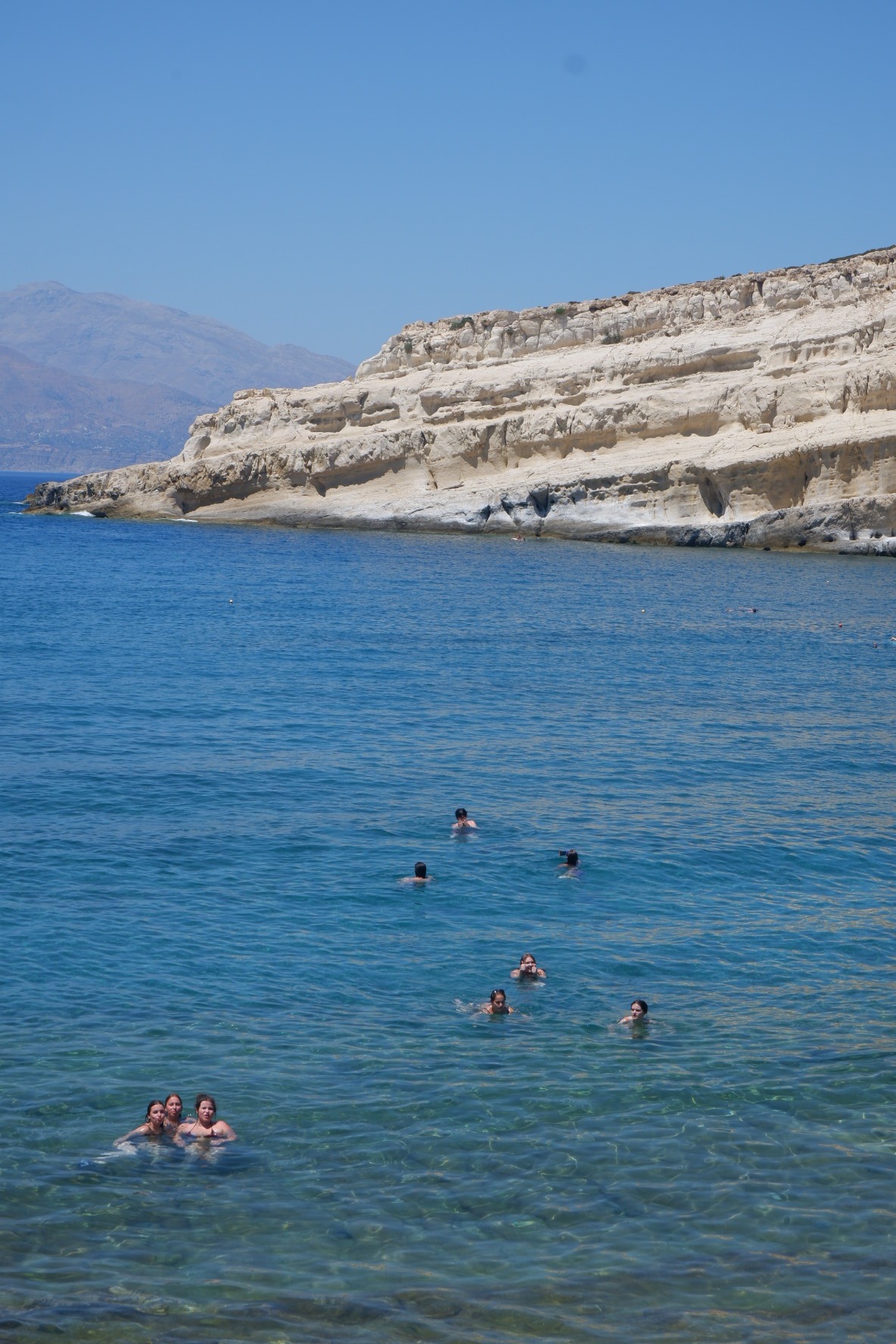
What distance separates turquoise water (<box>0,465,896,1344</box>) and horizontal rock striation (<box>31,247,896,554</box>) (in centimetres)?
3278

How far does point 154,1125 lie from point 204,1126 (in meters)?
0.48

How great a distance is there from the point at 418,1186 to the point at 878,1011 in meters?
6.82

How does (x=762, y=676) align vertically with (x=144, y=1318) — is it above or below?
above

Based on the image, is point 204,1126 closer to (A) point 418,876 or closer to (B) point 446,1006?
(B) point 446,1006

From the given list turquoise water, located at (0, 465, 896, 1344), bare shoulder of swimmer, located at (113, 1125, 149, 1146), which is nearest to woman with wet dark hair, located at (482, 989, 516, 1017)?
turquoise water, located at (0, 465, 896, 1344)

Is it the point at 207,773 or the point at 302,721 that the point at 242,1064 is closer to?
the point at 207,773

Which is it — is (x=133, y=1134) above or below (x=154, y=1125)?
below

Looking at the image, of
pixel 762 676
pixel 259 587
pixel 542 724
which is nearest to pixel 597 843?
pixel 542 724

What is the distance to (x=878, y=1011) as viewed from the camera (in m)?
16.2

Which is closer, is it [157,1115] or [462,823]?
[157,1115]

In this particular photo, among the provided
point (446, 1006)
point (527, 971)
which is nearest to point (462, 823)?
point (527, 971)

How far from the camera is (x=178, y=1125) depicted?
41.7 feet

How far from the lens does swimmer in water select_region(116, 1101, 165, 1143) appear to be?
41.4ft

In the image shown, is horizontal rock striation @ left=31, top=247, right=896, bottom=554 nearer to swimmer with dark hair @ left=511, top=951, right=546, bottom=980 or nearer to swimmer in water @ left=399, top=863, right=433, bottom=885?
swimmer in water @ left=399, top=863, right=433, bottom=885
